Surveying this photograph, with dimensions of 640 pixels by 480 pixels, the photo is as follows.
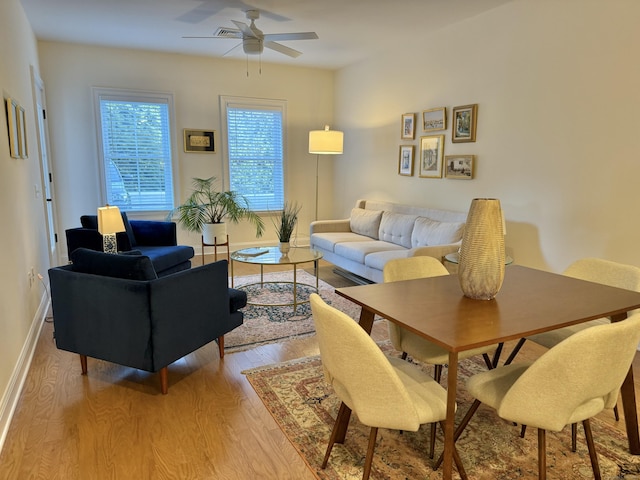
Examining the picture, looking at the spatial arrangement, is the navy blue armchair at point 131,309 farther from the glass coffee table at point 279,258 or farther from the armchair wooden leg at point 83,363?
the glass coffee table at point 279,258

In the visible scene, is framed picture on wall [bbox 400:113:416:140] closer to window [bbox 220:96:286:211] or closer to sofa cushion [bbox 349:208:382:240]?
sofa cushion [bbox 349:208:382:240]

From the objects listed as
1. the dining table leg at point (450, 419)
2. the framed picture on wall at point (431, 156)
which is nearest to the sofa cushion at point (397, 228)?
the framed picture on wall at point (431, 156)

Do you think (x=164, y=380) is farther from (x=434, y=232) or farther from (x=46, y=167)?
(x=46, y=167)

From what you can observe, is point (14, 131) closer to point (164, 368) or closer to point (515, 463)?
point (164, 368)

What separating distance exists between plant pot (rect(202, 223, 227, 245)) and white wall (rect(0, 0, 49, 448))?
1747mm

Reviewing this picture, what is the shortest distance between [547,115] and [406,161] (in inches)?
74.0

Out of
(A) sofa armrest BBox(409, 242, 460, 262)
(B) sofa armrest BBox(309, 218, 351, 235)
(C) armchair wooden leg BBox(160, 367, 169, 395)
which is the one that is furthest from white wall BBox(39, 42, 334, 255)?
(C) armchair wooden leg BBox(160, 367, 169, 395)

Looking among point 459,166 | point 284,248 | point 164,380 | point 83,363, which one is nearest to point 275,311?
point 284,248

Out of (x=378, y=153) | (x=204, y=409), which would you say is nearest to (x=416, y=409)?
(x=204, y=409)

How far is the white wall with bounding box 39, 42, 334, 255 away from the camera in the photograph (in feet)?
17.4

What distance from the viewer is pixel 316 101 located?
6770 millimetres

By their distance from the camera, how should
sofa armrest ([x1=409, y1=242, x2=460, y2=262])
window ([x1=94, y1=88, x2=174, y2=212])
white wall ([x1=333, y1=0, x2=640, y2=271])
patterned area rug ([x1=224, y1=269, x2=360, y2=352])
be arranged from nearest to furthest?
white wall ([x1=333, y1=0, x2=640, y2=271]) → patterned area rug ([x1=224, y1=269, x2=360, y2=352]) → sofa armrest ([x1=409, y1=242, x2=460, y2=262]) → window ([x1=94, y1=88, x2=174, y2=212])

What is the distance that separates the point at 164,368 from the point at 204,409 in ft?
1.16

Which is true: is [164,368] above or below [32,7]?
below
